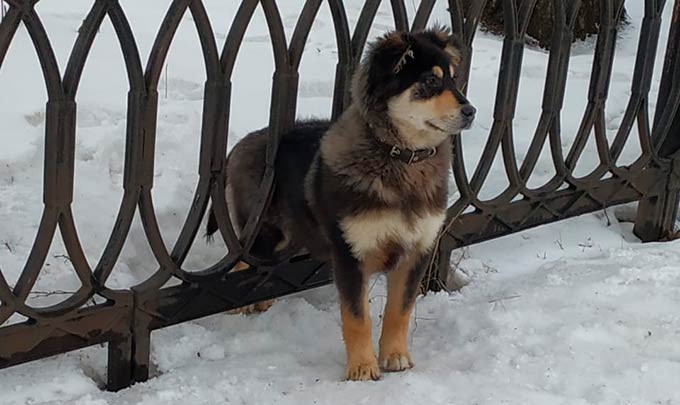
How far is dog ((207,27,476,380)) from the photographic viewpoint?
3338 millimetres

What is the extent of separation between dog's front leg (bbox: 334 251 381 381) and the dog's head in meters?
0.56

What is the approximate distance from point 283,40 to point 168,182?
1506mm

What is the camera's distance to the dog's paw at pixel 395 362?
142 inches

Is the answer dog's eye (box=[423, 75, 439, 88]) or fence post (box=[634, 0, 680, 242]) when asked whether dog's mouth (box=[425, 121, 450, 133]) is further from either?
fence post (box=[634, 0, 680, 242])

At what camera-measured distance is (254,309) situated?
13.6ft

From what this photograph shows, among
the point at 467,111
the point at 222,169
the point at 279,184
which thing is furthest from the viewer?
the point at 279,184

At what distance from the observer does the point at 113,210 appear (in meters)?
4.57

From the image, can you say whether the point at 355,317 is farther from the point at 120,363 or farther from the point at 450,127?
the point at 120,363

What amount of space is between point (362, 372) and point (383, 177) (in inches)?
30.2

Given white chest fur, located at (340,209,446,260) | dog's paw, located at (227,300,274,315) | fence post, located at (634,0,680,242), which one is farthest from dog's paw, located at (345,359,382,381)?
fence post, located at (634,0,680,242)

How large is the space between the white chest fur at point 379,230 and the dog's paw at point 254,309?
82cm

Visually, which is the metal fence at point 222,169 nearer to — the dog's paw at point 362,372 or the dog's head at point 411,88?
the dog's head at point 411,88

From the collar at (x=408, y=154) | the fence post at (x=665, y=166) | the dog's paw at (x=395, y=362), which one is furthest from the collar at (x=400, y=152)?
the fence post at (x=665, y=166)

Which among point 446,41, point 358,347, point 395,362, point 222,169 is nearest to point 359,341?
point 358,347
